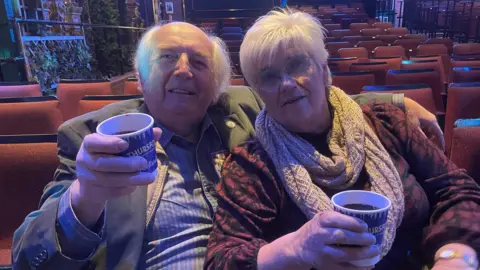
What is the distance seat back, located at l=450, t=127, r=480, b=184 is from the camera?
130cm

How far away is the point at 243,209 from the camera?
103 centimetres

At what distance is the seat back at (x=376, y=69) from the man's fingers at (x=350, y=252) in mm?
2851

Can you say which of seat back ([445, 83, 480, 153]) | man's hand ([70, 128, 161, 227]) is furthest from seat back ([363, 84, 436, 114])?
man's hand ([70, 128, 161, 227])

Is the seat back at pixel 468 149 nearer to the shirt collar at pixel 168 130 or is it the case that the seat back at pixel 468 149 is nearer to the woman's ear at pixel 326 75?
the woman's ear at pixel 326 75

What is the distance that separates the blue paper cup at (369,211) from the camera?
65 centimetres

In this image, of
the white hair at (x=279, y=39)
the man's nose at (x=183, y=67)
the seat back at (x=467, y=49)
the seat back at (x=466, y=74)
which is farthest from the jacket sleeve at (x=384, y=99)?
the seat back at (x=467, y=49)

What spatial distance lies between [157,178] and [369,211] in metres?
0.77

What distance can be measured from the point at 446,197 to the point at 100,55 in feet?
24.4

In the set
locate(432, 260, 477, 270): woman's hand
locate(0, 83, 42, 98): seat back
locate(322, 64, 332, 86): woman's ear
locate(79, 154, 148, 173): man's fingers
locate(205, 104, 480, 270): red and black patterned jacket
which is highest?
locate(322, 64, 332, 86): woman's ear

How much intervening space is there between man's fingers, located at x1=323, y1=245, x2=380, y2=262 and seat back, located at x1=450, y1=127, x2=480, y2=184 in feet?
2.84

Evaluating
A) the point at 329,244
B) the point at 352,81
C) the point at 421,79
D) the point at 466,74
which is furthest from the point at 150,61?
the point at 466,74

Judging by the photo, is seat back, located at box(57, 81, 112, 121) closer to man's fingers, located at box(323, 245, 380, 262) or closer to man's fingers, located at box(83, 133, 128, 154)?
man's fingers, located at box(83, 133, 128, 154)

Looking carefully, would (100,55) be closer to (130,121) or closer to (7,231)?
(7,231)

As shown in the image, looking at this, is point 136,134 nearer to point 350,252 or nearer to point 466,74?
point 350,252
